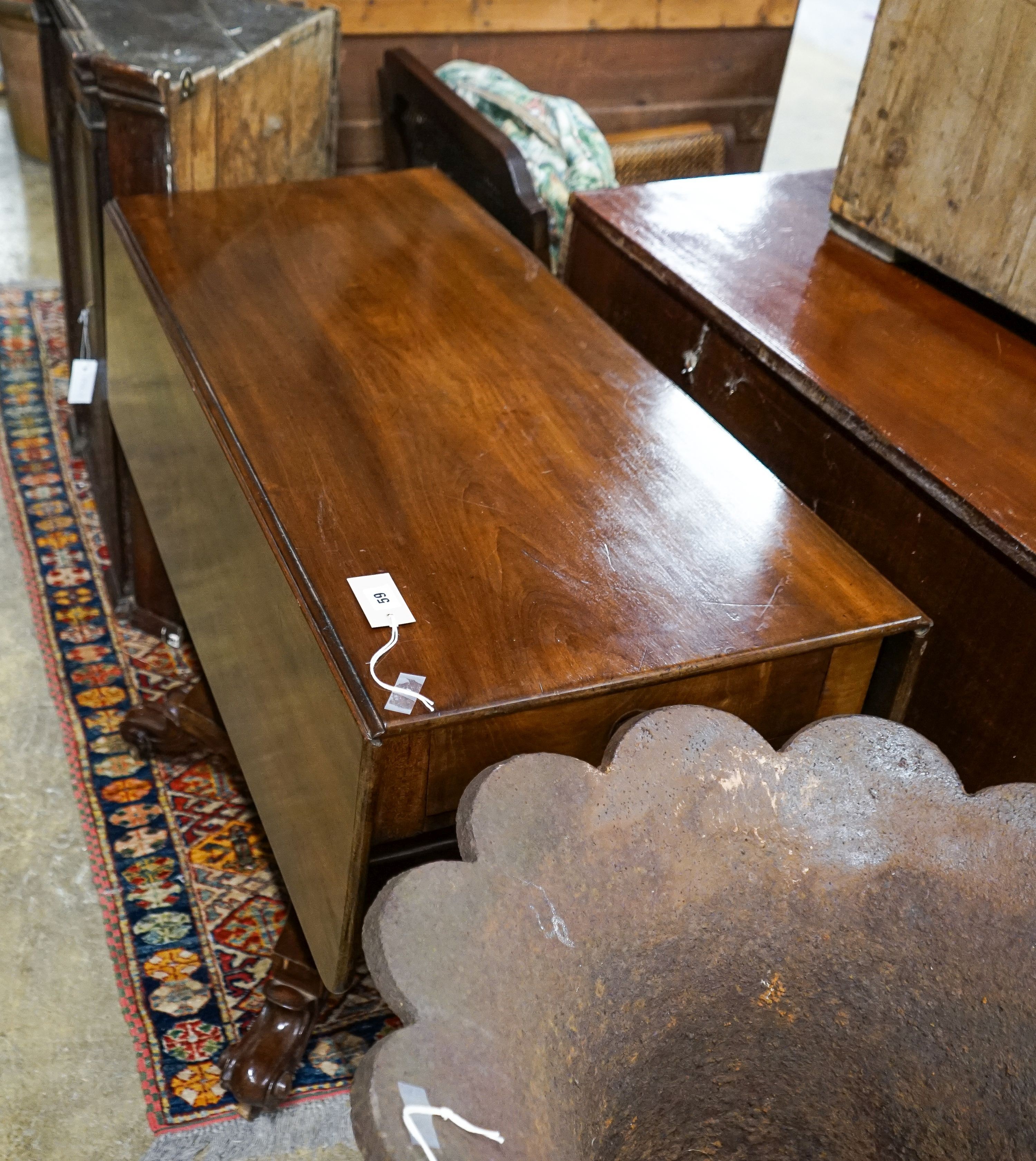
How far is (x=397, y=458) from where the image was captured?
1321mm

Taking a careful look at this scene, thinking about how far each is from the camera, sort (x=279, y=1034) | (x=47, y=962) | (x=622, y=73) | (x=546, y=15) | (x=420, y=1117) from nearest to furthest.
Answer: (x=420, y=1117)
(x=279, y=1034)
(x=47, y=962)
(x=546, y=15)
(x=622, y=73)

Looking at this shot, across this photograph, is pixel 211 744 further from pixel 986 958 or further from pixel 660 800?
pixel 986 958

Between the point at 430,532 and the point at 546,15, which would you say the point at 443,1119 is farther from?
the point at 546,15

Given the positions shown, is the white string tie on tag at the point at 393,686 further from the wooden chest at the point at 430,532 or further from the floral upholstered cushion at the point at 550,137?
the floral upholstered cushion at the point at 550,137

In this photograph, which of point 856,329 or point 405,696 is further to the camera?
point 856,329

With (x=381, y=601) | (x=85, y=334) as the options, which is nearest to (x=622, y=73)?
(x=85, y=334)

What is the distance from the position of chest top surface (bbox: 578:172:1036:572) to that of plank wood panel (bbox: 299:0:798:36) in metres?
1.25

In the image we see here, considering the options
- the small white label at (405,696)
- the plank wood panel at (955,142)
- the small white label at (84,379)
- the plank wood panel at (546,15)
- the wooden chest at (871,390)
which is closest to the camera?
the small white label at (405,696)

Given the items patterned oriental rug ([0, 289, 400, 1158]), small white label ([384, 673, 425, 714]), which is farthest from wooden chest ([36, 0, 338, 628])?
small white label ([384, 673, 425, 714])

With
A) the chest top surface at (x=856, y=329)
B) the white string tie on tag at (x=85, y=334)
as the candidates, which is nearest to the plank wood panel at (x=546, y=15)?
the white string tie on tag at (x=85, y=334)

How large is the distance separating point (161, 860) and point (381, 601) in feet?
3.06

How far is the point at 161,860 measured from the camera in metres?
1.86

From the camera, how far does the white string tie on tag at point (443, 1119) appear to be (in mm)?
734

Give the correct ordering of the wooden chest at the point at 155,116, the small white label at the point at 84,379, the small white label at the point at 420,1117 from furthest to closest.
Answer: the small white label at the point at 84,379 < the wooden chest at the point at 155,116 < the small white label at the point at 420,1117
